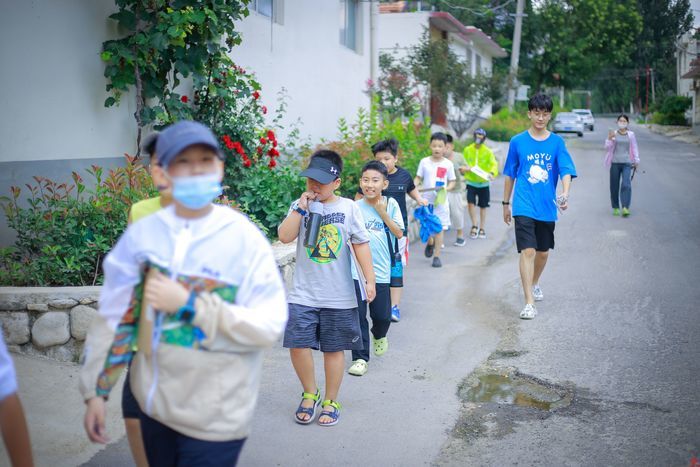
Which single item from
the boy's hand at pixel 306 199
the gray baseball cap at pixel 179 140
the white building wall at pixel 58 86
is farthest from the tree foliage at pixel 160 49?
the gray baseball cap at pixel 179 140

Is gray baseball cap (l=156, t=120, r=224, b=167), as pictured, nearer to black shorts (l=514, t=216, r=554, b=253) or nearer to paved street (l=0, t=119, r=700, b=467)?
paved street (l=0, t=119, r=700, b=467)

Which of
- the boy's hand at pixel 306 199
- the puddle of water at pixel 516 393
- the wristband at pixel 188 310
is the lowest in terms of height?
the puddle of water at pixel 516 393

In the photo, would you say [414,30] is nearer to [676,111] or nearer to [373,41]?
[373,41]

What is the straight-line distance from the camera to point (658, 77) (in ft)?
243

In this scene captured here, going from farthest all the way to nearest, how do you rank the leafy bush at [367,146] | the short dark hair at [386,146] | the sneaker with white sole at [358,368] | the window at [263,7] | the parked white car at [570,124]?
the parked white car at [570,124]
the window at [263,7]
the leafy bush at [367,146]
the short dark hair at [386,146]
the sneaker with white sole at [358,368]

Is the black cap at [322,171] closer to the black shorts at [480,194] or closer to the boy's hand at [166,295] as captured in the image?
the boy's hand at [166,295]

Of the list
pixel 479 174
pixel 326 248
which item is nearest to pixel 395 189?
pixel 326 248

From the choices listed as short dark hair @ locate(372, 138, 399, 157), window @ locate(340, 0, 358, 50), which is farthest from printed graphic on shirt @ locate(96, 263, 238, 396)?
window @ locate(340, 0, 358, 50)

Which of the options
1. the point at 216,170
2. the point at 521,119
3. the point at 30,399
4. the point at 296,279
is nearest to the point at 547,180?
the point at 296,279

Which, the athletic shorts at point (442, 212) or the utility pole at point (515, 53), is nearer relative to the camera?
the athletic shorts at point (442, 212)

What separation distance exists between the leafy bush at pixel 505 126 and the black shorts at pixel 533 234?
22.3 m

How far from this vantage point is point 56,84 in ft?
24.2

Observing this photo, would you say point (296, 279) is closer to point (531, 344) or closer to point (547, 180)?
point (531, 344)

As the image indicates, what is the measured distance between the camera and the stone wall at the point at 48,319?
19.1 ft
